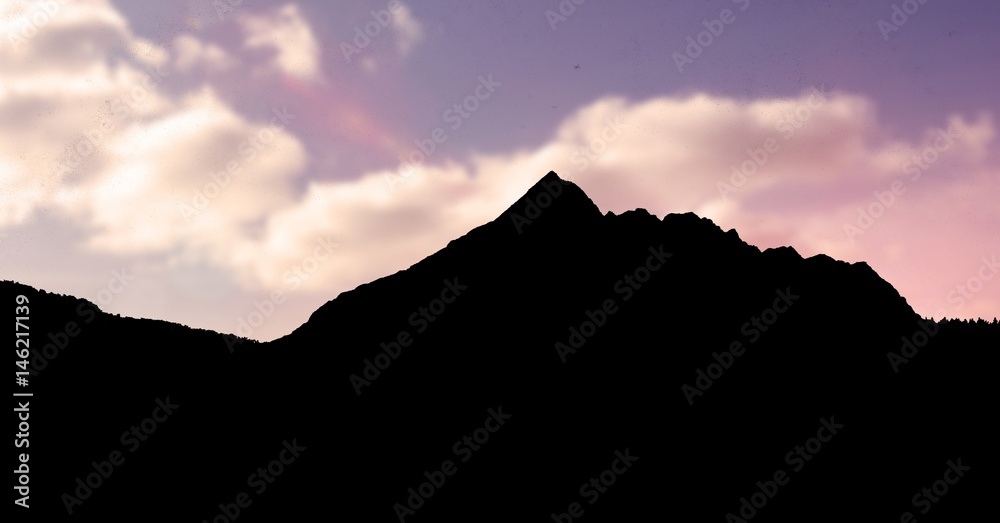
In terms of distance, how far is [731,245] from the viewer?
81.7 feet

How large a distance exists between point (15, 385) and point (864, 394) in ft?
91.3

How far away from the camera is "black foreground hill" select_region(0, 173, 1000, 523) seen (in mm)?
20828

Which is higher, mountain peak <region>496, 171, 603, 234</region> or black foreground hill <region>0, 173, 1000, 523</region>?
mountain peak <region>496, 171, 603, 234</region>

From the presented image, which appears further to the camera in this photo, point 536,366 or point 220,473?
point 220,473

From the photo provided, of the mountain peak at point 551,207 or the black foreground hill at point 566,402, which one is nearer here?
the black foreground hill at point 566,402

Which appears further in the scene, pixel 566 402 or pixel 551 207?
pixel 551 207

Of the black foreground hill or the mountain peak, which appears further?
the mountain peak

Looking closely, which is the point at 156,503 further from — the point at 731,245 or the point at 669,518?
the point at 731,245

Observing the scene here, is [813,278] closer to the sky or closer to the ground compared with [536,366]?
closer to the sky

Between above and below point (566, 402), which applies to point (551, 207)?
above

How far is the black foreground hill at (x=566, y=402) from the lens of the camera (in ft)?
68.3

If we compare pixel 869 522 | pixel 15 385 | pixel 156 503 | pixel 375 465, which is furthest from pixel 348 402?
pixel 869 522

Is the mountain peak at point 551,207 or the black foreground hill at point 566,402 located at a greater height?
the mountain peak at point 551,207

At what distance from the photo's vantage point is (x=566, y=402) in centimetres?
2184
